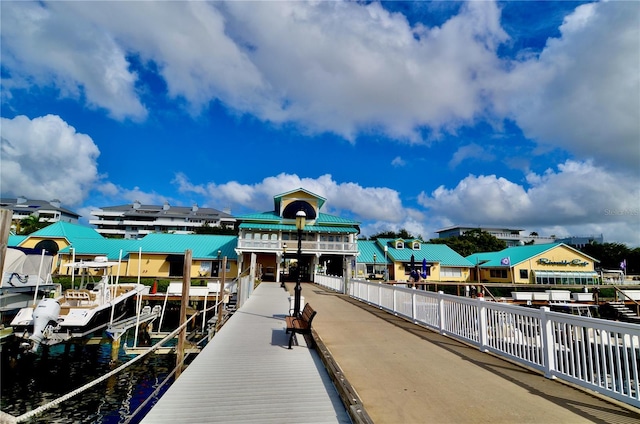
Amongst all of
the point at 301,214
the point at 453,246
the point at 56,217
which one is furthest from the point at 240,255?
the point at 56,217

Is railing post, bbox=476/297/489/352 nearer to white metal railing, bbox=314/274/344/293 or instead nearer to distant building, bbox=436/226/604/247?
white metal railing, bbox=314/274/344/293

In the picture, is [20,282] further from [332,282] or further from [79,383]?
[332,282]

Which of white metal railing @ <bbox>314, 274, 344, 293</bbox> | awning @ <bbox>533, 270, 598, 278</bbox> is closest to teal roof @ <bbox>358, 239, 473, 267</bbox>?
awning @ <bbox>533, 270, 598, 278</bbox>

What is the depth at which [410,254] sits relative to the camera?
133ft

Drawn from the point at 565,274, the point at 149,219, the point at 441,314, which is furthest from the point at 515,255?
the point at 149,219

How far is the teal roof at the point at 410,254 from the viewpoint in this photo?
3972cm

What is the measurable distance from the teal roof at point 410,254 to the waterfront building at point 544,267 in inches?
106

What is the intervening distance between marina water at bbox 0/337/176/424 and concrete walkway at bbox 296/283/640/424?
5.20 metres

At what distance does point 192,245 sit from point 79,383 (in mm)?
23813

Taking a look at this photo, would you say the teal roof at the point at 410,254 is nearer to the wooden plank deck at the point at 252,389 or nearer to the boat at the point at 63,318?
the boat at the point at 63,318

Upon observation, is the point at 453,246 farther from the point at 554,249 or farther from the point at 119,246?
the point at 119,246

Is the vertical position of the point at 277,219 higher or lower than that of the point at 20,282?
higher

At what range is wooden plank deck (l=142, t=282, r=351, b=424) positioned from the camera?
14.1ft

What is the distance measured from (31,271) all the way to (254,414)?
2506 cm
